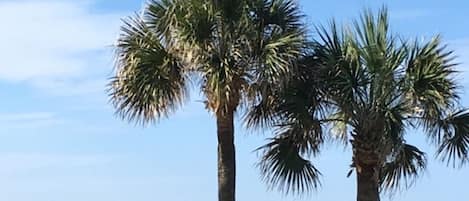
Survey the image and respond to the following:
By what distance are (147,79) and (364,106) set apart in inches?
159

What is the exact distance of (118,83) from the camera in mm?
17859

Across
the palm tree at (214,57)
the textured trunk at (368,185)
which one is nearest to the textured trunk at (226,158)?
the palm tree at (214,57)

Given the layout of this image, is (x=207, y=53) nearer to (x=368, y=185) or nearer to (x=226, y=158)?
(x=226, y=158)

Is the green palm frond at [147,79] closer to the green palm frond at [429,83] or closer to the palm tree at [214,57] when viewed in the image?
the palm tree at [214,57]

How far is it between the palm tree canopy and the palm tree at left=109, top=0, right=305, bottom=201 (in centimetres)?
2

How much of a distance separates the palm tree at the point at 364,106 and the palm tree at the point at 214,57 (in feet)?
2.38

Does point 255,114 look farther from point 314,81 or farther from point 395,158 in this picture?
point 395,158

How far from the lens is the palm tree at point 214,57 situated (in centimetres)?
1692

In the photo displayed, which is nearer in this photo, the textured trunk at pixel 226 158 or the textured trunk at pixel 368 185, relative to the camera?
the textured trunk at pixel 226 158

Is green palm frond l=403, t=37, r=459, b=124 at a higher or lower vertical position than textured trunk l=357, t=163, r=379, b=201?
higher

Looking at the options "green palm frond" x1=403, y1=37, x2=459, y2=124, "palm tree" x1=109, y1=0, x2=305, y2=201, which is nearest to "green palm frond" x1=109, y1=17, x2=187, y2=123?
"palm tree" x1=109, y1=0, x2=305, y2=201

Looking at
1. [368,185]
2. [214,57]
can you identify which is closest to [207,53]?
[214,57]

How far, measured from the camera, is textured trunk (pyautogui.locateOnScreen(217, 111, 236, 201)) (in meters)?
17.2

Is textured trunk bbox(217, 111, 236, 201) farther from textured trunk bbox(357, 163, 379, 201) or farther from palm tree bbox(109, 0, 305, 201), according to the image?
textured trunk bbox(357, 163, 379, 201)
